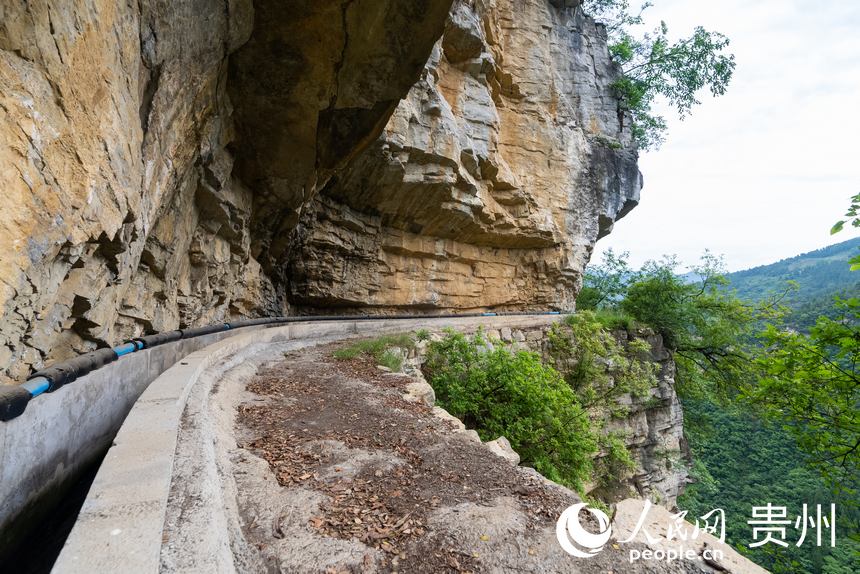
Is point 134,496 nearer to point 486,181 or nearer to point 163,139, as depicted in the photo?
point 163,139

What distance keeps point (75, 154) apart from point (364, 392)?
11.4 ft

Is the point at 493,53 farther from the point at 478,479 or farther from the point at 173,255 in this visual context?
the point at 478,479

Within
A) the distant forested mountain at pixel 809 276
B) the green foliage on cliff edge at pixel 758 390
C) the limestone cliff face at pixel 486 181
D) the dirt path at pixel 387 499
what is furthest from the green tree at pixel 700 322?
the distant forested mountain at pixel 809 276

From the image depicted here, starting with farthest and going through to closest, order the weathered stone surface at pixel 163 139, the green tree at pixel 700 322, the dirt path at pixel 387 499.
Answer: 1. the green tree at pixel 700 322
2. the weathered stone surface at pixel 163 139
3. the dirt path at pixel 387 499

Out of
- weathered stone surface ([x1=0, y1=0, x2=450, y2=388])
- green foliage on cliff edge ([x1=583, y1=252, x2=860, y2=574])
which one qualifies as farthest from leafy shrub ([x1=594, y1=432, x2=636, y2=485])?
weathered stone surface ([x1=0, y1=0, x2=450, y2=388])

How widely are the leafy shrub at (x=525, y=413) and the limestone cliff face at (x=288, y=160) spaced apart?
482cm

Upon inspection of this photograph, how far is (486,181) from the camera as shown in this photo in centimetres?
1578

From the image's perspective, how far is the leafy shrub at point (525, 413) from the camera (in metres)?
6.18

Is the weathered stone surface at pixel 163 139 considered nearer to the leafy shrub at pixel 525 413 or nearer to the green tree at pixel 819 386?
the leafy shrub at pixel 525 413

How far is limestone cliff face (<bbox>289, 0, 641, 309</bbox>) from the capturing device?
41.8ft

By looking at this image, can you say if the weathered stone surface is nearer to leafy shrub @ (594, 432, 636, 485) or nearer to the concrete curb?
the concrete curb

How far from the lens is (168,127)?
4566 mm

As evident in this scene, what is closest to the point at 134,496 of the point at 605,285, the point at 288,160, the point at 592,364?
the point at 288,160

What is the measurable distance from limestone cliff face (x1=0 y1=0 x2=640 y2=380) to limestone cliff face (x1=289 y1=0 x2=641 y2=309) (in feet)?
0.26
